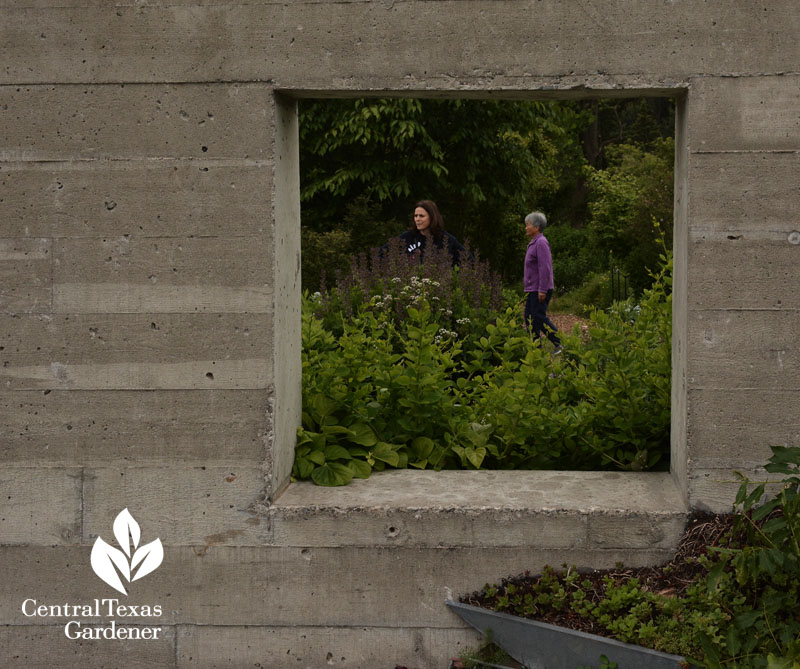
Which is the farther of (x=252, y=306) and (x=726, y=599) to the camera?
(x=252, y=306)

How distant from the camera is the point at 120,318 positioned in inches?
144

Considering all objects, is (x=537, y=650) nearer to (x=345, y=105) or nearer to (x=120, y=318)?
(x=120, y=318)

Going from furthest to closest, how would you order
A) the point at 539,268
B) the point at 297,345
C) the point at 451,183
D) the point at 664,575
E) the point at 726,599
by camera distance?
the point at 451,183
the point at 539,268
the point at 297,345
the point at 664,575
the point at 726,599

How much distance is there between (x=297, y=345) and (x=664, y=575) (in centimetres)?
175

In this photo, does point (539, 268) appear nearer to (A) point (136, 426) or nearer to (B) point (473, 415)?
(B) point (473, 415)

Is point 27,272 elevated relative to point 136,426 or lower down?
elevated

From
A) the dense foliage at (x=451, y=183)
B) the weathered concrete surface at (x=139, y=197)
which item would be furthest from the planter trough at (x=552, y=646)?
the dense foliage at (x=451, y=183)

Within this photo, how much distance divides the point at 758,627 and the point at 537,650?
0.77m

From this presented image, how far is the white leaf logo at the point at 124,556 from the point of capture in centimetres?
367

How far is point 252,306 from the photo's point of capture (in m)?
3.65

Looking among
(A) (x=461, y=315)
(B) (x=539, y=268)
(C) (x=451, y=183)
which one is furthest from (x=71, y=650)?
(C) (x=451, y=183)

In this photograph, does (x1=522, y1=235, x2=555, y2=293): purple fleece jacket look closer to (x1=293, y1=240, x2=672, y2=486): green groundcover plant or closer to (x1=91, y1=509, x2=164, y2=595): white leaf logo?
(x1=293, y1=240, x2=672, y2=486): green groundcover plant

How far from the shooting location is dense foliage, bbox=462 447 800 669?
320 centimetres

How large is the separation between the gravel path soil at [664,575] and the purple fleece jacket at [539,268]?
21.7ft
